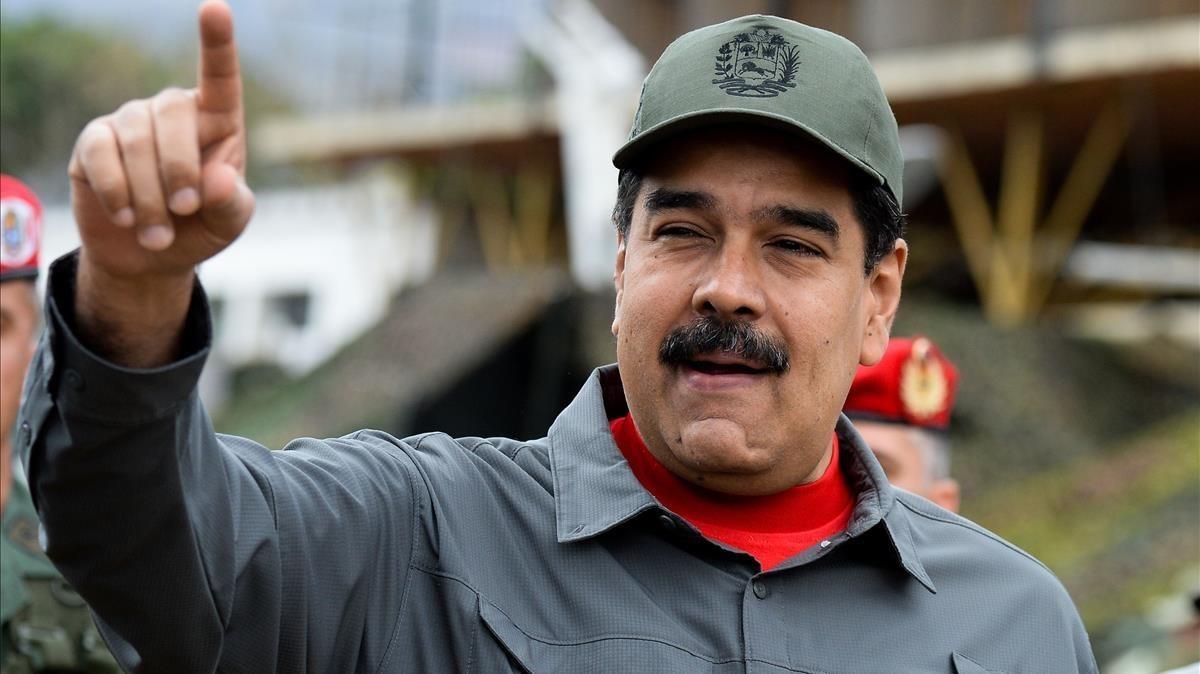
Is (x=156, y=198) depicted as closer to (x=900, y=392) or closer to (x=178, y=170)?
(x=178, y=170)

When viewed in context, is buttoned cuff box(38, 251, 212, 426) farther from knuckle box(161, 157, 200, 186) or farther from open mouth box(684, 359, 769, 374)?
open mouth box(684, 359, 769, 374)

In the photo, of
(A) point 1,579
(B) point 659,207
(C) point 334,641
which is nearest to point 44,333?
(C) point 334,641

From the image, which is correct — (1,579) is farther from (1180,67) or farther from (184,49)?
(184,49)

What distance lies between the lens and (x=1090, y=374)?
13.9 metres

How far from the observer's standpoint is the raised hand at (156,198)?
172 centimetres

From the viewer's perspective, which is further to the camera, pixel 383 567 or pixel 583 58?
pixel 583 58

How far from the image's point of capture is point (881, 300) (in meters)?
3.01

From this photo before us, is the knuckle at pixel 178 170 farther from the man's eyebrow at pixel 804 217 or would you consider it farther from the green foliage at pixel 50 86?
the green foliage at pixel 50 86

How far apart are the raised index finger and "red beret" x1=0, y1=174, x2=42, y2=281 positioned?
9.01 feet

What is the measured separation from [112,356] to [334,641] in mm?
580

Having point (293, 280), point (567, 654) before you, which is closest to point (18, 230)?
point (567, 654)

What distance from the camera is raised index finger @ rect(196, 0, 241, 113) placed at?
1.69m

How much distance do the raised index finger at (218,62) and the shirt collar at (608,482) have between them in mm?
983

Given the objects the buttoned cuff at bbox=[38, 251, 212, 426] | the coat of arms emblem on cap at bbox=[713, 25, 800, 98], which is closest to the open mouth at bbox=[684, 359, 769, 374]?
the coat of arms emblem on cap at bbox=[713, 25, 800, 98]
